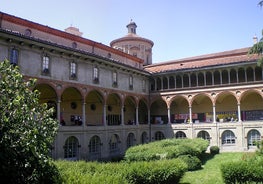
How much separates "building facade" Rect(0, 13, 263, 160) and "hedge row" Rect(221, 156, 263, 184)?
1432cm

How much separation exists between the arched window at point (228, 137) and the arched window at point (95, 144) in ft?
50.6

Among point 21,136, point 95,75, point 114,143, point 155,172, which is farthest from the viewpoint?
point 114,143

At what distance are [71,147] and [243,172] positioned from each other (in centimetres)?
1762

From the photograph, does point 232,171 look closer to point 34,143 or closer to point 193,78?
point 34,143

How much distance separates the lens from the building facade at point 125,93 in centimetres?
2562

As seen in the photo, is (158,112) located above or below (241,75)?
below

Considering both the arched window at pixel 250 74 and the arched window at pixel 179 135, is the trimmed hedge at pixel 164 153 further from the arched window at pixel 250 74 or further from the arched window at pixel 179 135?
the arched window at pixel 250 74

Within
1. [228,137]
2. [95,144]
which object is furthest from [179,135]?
[95,144]

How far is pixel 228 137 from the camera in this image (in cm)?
3506

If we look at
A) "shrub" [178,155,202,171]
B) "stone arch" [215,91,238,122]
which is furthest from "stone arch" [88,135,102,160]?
"stone arch" [215,91,238,122]

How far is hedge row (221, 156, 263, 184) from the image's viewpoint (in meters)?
13.8

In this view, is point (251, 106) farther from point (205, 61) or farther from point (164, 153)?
point (164, 153)

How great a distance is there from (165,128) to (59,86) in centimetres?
1766

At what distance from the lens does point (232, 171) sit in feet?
46.7
